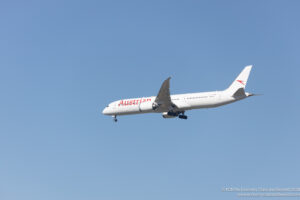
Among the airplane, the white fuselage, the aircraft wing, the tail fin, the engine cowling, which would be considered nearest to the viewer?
the airplane

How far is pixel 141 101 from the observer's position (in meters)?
62.8

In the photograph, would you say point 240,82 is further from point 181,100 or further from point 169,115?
point 169,115

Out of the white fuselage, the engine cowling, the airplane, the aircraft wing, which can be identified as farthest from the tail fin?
the engine cowling

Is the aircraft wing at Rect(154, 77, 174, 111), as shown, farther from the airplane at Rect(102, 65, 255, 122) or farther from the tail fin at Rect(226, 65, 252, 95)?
the tail fin at Rect(226, 65, 252, 95)

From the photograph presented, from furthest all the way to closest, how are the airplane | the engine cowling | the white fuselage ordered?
the engine cowling
the white fuselage
the airplane

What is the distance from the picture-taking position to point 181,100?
5950cm

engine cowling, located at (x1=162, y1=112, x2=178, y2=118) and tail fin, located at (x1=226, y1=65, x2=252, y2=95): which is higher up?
tail fin, located at (x1=226, y1=65, x2=252, y2=95)

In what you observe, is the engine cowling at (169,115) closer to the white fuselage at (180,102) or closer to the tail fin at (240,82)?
the white fuselage at (180,102)

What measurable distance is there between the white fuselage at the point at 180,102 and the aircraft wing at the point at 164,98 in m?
0.81

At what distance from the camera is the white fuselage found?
56.6m

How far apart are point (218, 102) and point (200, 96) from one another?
2386 millimetres

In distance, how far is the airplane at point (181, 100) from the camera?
56.4 metres

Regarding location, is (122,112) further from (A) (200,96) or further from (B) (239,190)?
(B) (239,190)

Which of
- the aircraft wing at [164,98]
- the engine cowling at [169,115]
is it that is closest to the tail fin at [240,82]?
the aircraft wing at [164,98]
